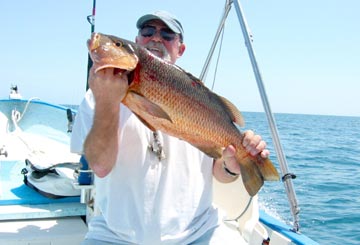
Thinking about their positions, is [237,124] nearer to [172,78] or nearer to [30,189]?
[172,78]

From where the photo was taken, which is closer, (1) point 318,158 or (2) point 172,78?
(2) point 172,78

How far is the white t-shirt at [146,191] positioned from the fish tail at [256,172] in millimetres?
527

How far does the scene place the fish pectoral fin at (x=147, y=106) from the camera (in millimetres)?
2051

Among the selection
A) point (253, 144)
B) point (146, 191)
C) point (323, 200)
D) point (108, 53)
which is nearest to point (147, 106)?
point (108, 53)

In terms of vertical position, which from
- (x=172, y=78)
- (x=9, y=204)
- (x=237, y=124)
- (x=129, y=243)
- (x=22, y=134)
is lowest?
Answer: (x=129, y=243)

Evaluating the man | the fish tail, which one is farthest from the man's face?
the fish tail

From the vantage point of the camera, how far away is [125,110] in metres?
2.82

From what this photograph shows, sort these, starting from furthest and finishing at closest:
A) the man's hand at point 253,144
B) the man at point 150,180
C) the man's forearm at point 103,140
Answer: the man at point 150,180, the man's hand at point 253,144, the man's forearm at point 103,140

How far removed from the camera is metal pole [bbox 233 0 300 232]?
130 inches

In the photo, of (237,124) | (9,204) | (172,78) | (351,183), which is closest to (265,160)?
(237,124)

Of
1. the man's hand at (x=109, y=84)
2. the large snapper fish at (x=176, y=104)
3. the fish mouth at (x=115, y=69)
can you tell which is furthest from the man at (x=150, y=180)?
the fish mouth at (x=115, y=69)

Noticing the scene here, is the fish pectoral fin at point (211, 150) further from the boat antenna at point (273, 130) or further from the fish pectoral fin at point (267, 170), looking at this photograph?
the boat antenna at point (273, 130)

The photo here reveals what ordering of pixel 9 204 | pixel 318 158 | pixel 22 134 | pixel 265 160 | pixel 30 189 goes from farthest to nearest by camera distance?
Answer: pixel 318 158 < pixel 22 134 < pixel 30 189 < pixel 9 204 < pixel 265 160

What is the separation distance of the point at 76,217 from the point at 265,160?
2.38 meters
